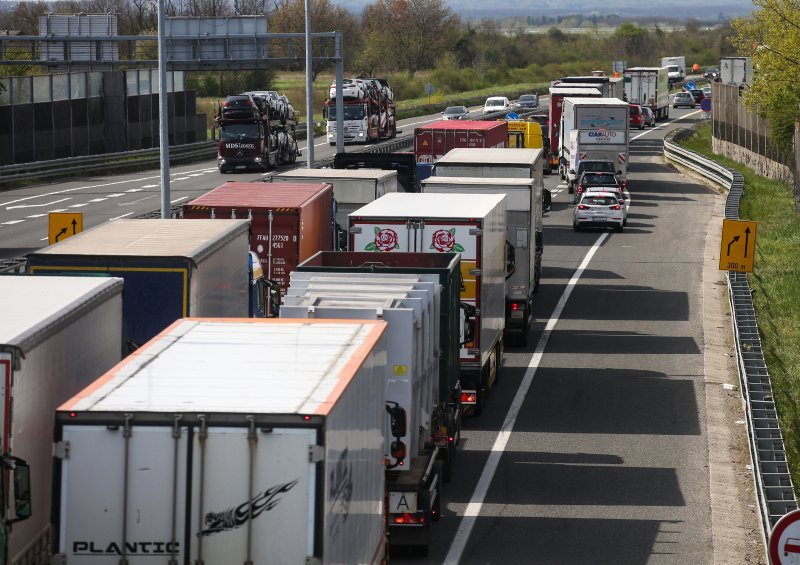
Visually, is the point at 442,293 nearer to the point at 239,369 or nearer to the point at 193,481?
the point at 239,369

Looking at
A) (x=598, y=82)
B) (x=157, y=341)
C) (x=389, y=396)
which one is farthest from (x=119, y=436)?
(x=598, y=82)

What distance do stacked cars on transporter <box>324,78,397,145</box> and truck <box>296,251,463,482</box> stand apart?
5699 cm

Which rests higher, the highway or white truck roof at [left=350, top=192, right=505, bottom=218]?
white truck roof at [left=350, top=192, right=505, bottom=218]

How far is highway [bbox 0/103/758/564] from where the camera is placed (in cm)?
1584

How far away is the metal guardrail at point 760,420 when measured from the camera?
15.2 m

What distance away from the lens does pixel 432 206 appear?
22141 millimetres

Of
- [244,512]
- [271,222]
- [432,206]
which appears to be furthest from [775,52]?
[244,512]

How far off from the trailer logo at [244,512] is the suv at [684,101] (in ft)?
390

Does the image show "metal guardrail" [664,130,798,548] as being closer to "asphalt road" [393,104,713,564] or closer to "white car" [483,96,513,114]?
"asphalt road" [393,104,713,564]

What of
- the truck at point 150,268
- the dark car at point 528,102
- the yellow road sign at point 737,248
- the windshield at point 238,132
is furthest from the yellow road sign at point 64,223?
the dark car at point 528,102

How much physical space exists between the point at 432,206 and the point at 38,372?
12.0 m

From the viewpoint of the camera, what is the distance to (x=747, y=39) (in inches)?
2185

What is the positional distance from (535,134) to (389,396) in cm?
4618

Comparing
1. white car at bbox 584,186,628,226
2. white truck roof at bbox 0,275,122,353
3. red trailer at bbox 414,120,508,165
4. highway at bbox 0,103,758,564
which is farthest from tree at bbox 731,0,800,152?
white truck roof at bbox 0,275,122,353
